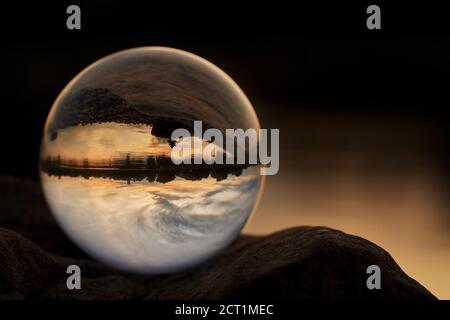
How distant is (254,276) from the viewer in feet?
12.0

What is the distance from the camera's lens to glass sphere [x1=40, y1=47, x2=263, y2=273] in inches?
174

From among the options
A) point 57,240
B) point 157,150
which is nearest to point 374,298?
point 157,150

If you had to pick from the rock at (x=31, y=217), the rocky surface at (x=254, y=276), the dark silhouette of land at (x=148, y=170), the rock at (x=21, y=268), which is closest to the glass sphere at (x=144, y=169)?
the dark silhouette of land at (x=148, y=170)

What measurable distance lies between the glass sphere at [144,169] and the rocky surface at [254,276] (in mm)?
256

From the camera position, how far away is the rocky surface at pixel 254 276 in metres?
3.57

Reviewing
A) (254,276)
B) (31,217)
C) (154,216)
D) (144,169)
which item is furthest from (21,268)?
(31,217)

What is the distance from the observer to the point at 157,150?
439 centimetres

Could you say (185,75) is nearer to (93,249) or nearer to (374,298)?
(93,249)

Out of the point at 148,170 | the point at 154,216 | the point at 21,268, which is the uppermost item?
the point at 148,170

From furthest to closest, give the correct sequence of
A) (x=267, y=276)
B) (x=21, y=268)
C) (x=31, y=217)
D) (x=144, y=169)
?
(x=31, y=217)
(x=144, y=169)
(x=21, y=268)
(x=267, y=276)

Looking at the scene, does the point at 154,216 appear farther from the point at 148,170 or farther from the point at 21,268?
the point at 21,268

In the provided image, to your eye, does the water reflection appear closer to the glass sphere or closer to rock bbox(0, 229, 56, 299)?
the glass sphere

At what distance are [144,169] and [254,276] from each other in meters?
1.31
